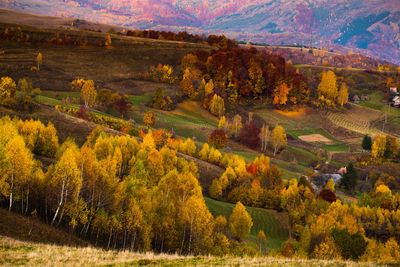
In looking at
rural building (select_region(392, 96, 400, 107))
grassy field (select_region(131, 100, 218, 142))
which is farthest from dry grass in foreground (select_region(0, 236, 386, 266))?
rural building (select_region(392, 96, 400, 107))

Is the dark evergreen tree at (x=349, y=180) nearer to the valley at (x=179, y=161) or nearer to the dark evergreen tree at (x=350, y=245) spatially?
the valley at (x=179, y=161)

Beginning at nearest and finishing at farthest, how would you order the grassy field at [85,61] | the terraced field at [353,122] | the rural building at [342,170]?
the rural building at [342,170], the grassy field at [85,61], the terraced field at [353,122]

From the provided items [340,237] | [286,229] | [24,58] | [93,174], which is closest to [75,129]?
[93,174]

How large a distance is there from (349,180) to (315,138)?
44.2 m

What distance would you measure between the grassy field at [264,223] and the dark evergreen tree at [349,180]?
3941 cm

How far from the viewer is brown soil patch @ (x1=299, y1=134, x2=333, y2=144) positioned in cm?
14138

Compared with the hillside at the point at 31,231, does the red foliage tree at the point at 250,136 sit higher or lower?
lower

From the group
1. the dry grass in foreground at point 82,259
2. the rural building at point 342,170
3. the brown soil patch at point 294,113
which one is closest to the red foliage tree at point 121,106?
the rural building at point 342,170

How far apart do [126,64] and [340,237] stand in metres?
150

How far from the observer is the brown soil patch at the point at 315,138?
141 m

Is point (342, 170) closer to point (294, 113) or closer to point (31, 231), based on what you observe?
point (294, 113)

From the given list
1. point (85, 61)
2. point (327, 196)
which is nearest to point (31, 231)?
point (327, 196)

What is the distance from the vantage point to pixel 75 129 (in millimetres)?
79688

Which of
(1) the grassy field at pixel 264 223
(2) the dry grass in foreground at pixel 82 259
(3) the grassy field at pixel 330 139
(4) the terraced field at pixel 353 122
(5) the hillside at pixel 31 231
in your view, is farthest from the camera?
(4) the terraced field at pixel 353 122
